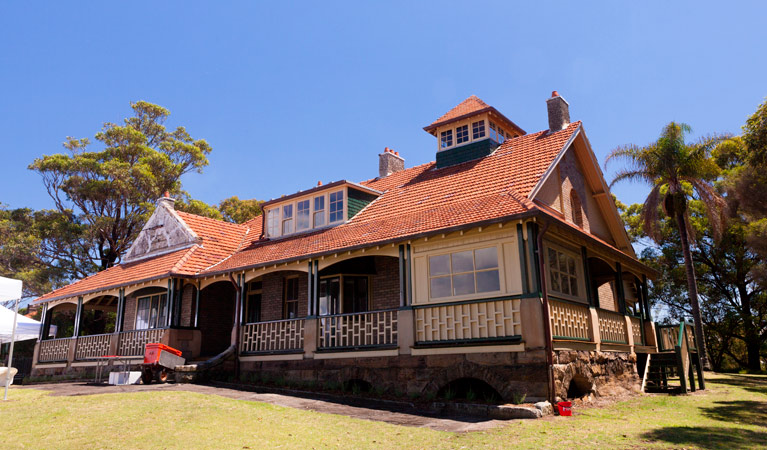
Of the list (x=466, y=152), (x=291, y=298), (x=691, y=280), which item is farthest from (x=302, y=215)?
(x=691, y=280)

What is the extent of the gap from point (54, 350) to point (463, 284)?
18371 mm

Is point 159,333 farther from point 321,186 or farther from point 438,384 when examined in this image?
point 438,384

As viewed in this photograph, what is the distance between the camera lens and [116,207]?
1344 inches

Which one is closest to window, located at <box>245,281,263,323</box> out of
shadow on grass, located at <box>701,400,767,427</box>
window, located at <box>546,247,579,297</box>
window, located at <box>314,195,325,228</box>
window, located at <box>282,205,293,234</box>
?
window, located at <box>282,205,293,234</box>

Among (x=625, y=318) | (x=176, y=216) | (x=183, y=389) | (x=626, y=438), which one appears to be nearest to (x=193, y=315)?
(x=176, y=216)

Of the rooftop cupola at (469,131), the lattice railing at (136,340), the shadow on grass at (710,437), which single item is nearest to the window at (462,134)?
the rooftop cupola at (469,131)

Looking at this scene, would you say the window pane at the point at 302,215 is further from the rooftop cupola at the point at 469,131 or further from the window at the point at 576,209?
the window at the point at 576,209

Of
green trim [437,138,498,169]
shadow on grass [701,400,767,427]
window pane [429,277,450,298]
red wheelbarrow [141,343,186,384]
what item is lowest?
shadow on grass [701,400,767,427]

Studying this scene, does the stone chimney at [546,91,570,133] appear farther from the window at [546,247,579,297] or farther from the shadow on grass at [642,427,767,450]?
the shadow on grass at [642,427,767,450]

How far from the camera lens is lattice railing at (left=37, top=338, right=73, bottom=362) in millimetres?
22031

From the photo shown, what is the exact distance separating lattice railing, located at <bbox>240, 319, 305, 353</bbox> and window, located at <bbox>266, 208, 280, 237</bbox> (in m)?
4.48

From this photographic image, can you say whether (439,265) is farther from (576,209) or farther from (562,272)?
(576,209)

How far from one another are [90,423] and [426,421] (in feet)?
18.9

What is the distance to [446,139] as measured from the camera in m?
20.4
